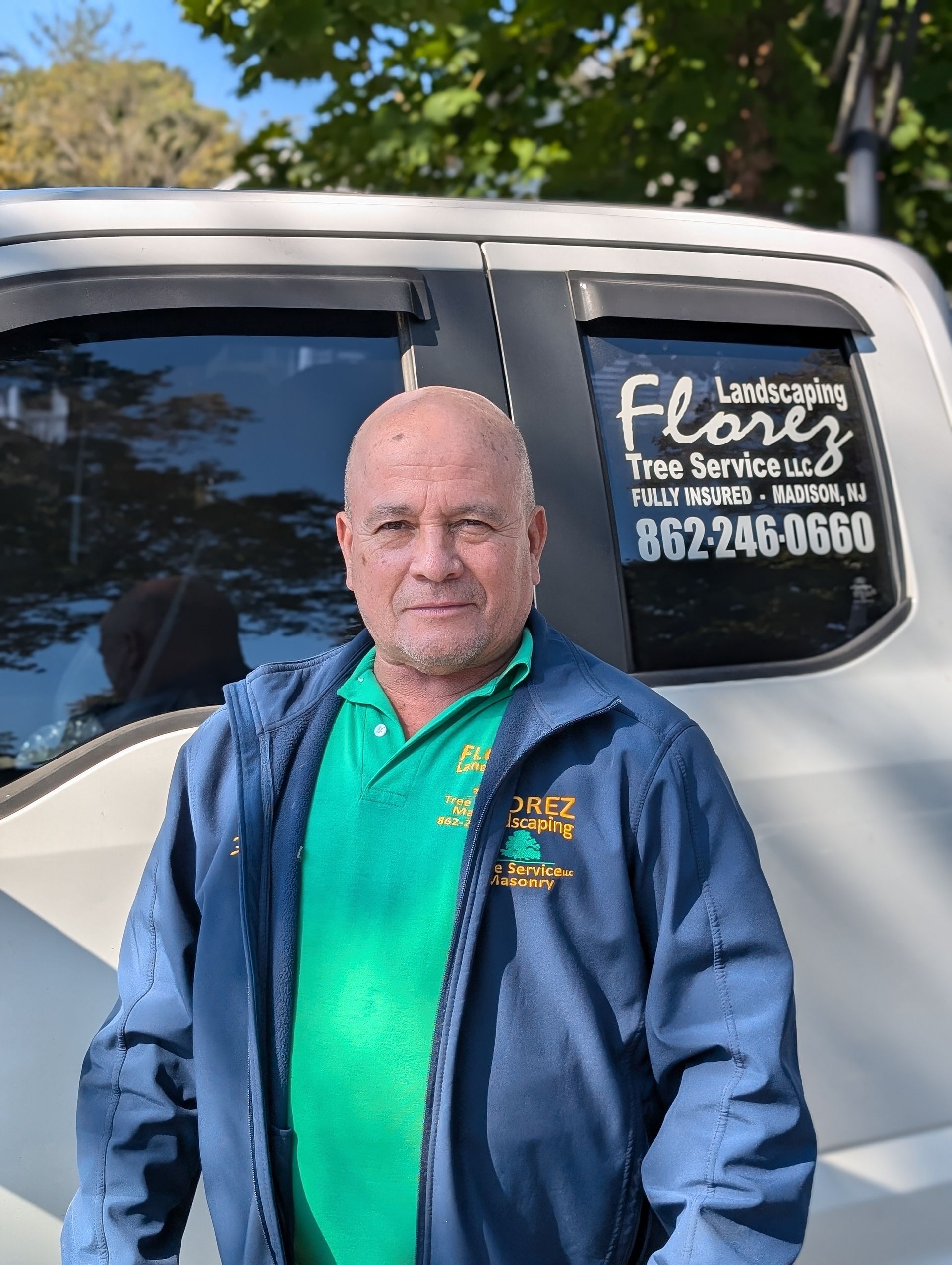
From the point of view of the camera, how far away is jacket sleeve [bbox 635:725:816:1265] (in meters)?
1.30

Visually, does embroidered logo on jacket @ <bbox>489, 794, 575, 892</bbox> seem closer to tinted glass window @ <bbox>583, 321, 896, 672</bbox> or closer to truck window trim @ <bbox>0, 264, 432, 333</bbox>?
tinted glass window @ <bbox>583, 321, 896, 672</bbox>

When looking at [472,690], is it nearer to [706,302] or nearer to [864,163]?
[706,302]

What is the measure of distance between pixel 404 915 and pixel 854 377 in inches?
54.9

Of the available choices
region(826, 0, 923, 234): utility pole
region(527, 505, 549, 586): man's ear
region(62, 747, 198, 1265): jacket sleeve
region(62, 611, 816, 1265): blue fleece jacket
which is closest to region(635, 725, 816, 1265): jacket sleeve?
region(62, 611, 816, 1265): blue fleece jacket

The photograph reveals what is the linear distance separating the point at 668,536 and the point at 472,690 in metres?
0.67

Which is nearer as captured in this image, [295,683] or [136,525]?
[295,683]

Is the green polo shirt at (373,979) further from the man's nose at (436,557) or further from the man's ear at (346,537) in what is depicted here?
the man's ear at (346,537)

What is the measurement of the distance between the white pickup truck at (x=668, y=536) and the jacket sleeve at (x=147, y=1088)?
10.3 inches

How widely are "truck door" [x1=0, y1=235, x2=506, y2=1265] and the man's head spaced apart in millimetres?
468

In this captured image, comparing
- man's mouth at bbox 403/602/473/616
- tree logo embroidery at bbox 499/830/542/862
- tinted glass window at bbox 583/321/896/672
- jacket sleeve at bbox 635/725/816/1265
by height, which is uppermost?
tinted glass window at bbox 583/321/896/672

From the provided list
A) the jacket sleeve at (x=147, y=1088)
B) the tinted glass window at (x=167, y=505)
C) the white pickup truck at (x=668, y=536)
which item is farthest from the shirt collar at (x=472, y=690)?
the tinted glass window at (x=167, y=505)

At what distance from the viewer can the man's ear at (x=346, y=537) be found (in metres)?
1.65

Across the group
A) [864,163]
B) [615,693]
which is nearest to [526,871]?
[615,693]

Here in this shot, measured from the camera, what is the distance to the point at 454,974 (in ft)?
4.47
